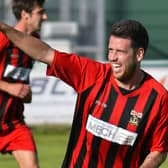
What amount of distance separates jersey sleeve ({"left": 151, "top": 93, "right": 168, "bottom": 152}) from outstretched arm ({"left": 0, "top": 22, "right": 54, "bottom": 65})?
841 mm

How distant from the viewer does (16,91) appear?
7.80 metres

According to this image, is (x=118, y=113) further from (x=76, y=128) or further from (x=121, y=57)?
(x=121, y=57)

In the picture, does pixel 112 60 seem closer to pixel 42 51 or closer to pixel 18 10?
pixel 42 51

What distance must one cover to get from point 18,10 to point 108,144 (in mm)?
2903

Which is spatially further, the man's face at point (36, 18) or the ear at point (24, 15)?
the ear at point (24, 15)

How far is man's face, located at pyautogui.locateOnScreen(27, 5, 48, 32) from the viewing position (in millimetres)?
8141

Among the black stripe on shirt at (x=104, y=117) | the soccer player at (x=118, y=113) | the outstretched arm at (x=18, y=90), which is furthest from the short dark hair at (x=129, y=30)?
the outstretched arm at (x=18, y=90)

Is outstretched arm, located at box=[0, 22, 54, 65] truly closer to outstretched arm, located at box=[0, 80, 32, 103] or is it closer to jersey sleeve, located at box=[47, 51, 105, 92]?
jersey sleeve, located at box=[47, 51, 105, 92]

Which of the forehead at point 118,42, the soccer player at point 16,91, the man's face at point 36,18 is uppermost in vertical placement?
the forehead at point 118,42

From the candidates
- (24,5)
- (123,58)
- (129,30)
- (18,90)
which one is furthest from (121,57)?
(24,5)

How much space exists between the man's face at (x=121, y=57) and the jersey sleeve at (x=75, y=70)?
0.53ft

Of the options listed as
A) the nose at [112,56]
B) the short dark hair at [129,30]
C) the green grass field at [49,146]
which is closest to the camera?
the nose at [112,56]

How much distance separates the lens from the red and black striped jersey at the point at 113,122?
5.80 metres

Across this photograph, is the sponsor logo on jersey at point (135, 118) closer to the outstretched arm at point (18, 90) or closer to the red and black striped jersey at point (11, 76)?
the outstretched arm at point (18, 90)
